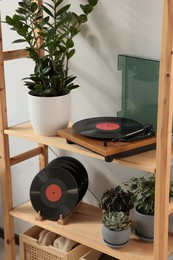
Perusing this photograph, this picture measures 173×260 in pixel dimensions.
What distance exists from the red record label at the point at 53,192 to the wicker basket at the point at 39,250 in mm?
203

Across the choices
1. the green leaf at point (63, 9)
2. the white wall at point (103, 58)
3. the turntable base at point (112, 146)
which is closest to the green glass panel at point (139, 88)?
the white wall at point (103, 58)

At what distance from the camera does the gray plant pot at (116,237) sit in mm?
1863

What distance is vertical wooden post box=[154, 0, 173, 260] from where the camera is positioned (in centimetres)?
151

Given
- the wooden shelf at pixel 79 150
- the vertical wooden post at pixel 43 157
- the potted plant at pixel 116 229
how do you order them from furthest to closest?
the vertical wooden post at pixel 43 157, the potted plant at pixel 116 229, the wooden shelf at pixel 79 150

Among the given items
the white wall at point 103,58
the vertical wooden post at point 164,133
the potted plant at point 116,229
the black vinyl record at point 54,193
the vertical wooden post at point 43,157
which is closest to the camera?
the vertical wooden post at point 164,133

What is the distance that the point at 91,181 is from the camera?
233 centimetres

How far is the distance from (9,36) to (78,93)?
19.2 inches

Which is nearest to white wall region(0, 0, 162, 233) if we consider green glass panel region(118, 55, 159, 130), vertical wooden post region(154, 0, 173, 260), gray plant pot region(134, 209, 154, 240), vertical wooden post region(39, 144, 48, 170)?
green glass panel region(118, 55, 159, 130)

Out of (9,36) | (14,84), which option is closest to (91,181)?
(14,84)

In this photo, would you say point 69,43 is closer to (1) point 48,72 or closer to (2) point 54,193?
(1) point 48,72

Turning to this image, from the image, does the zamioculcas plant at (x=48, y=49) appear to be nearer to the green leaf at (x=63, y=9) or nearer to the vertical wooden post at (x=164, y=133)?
the green leaf at (x=63, y=9)

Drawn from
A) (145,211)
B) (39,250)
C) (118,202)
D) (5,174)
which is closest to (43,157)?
(5,174)

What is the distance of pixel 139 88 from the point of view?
1982 millimetres

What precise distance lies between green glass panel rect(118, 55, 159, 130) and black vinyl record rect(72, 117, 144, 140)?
0.08 meters
